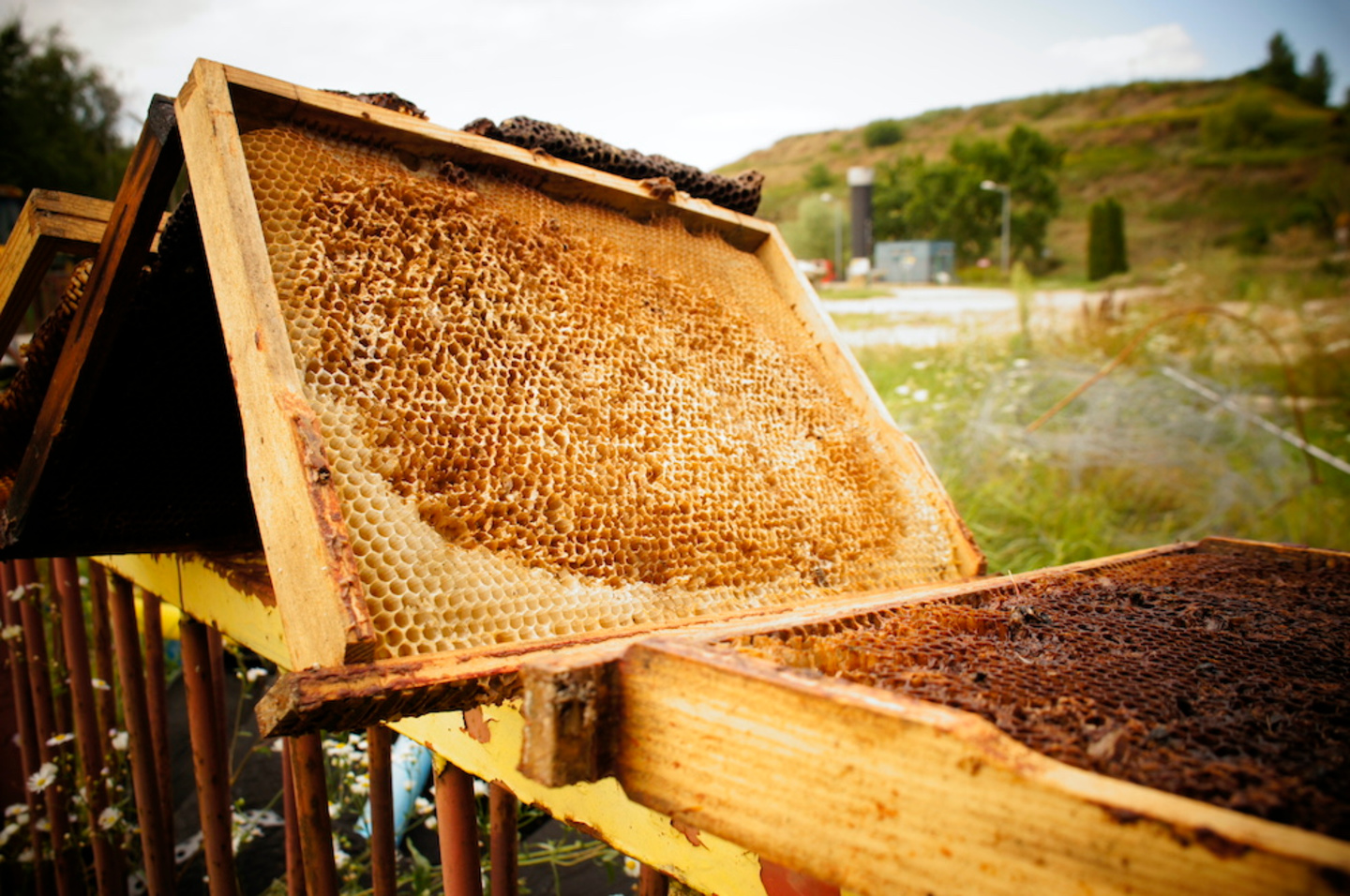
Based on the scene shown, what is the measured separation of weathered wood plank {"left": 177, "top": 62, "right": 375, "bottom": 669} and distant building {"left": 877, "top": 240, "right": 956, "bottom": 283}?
30487 mm

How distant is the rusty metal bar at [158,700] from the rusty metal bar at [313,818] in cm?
100

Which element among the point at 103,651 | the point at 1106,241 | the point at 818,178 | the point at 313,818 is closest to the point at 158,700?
the point at 103,651

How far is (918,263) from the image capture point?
3075cm

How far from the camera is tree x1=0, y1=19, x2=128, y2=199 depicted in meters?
16.2

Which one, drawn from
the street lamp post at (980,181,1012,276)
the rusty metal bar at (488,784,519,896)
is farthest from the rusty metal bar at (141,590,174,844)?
the street lamp post at (980,181,1012,276)

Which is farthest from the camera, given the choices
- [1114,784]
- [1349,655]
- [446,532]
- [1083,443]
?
[1083,443]

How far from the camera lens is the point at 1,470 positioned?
1.76 meters

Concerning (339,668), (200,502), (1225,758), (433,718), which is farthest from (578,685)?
(200,502)

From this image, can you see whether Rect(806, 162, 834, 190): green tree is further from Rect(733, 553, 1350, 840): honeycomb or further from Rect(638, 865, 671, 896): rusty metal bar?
Rect(638, 865, 671, 896): rusty metal bar

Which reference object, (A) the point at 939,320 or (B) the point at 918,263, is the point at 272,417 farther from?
(B) the point at 918,263

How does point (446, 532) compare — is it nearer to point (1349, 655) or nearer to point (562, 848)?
point (1349, 655)

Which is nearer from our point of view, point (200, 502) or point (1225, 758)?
point (1225, 758)

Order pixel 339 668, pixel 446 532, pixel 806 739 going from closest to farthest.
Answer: pixel 806 739, pixel 339 668, pixel 446 532

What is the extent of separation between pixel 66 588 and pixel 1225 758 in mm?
3151
